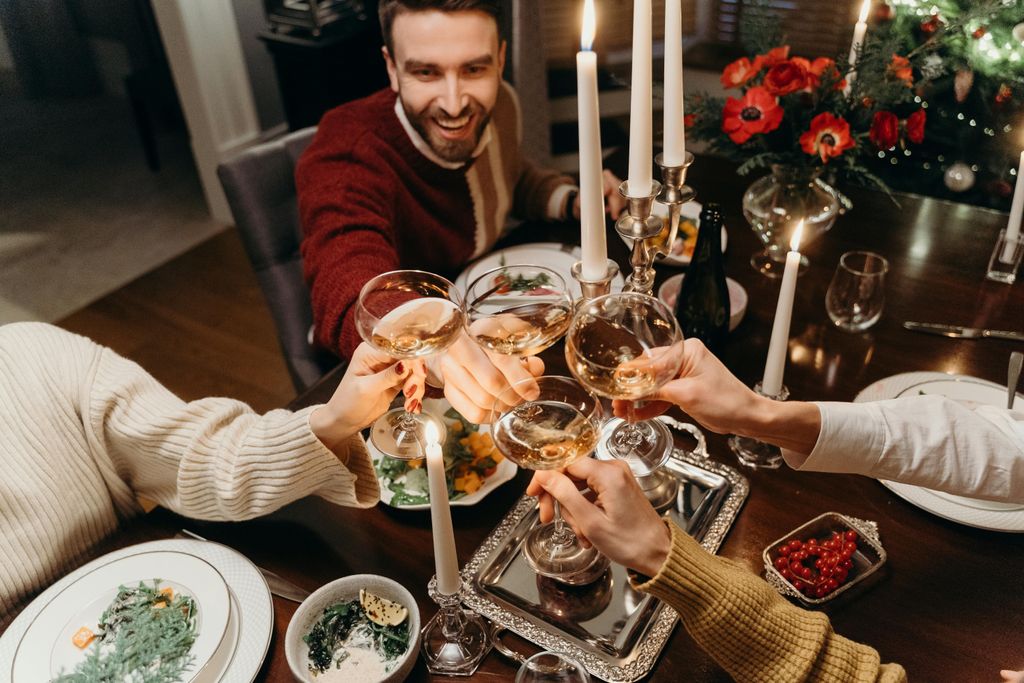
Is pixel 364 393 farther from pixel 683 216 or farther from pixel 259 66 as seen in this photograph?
pixel 259 66

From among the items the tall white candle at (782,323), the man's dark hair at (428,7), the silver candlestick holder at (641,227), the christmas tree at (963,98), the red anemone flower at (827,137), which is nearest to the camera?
the silver candlestick holder at (641,227)

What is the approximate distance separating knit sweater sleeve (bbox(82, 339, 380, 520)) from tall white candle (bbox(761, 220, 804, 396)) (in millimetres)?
658

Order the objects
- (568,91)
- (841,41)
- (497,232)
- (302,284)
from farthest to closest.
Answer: (568,91), (841,41), (497,232), (302,284)

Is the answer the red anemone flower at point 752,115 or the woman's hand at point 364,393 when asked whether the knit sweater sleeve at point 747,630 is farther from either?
the red anemone flower at point 752,115

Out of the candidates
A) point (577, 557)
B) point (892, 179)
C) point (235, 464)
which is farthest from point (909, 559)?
point (892, 179)

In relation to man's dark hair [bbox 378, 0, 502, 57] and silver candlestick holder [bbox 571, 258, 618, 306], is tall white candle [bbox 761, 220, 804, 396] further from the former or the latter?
man's dark hair [bbox 378, 0, 502, 57]

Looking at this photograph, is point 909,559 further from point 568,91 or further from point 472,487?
point 568,91

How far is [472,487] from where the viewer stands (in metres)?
1.17

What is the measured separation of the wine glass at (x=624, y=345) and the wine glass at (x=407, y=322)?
19cm

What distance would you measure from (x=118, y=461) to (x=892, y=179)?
2357mm

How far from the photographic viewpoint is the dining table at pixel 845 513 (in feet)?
3.22

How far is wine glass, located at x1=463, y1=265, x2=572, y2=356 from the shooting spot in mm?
1047

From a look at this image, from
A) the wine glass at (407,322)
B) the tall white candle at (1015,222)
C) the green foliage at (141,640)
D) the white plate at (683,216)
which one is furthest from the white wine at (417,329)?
the tall white candle at (1015,222)

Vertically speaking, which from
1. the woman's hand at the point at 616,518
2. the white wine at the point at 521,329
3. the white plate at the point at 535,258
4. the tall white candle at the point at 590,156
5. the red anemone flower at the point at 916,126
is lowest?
the white plate at the point at 535,258
